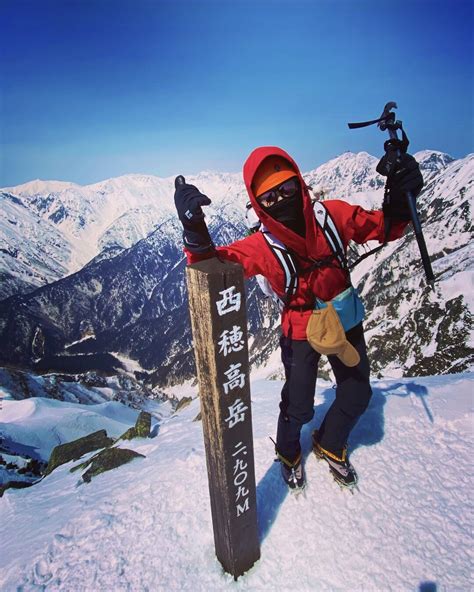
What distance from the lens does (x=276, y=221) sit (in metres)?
3.52

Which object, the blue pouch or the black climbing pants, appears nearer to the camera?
the blue pouch

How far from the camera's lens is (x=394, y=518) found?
426cm

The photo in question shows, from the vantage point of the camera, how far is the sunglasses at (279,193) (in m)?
3.54

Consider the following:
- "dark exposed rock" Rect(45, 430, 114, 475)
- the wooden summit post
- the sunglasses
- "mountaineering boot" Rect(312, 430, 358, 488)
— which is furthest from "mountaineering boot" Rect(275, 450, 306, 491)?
"dark exposed rock" Rect(45, 430, 114, 475)

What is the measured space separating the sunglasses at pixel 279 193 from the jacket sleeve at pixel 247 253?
1.12ft

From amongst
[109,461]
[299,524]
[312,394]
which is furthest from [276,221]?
[109,461]

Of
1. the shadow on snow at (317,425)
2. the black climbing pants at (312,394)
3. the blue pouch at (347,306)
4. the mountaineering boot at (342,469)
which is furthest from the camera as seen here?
the mountaineering boot at (342,469)

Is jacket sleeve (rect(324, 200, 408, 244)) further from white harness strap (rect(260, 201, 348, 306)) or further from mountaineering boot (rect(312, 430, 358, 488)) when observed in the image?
mountaineering boot (rect(312, 430, 358, 488))

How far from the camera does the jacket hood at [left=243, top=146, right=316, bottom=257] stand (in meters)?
3.48

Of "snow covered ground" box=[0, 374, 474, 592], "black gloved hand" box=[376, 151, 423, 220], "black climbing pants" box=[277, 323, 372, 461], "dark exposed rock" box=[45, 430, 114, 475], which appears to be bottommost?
"dark exposed rock" box=[45, 430, 114, 475]

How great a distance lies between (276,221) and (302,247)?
42 centimetres

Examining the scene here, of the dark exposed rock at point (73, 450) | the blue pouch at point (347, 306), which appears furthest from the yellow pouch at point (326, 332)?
the dark exposed rock at point (73, 450)

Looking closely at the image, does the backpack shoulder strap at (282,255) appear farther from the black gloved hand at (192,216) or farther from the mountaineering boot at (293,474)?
the mountaineering boot at (293,474)

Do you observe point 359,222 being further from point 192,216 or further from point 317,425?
point 317,425
